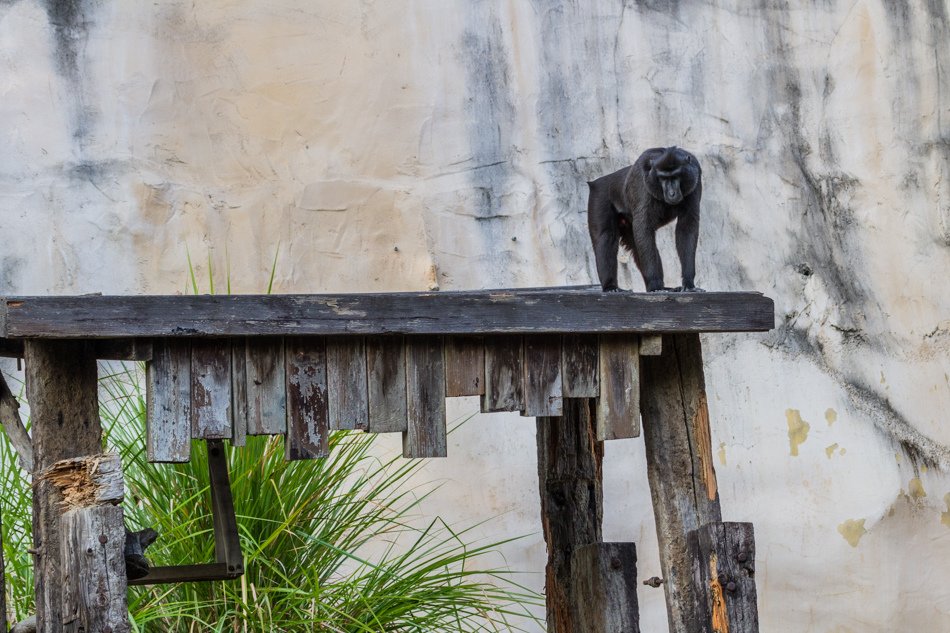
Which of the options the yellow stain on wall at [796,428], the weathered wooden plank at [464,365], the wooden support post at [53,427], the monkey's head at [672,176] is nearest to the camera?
the wooden support post at [53,427]

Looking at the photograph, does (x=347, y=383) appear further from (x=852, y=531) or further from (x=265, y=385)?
(x=852, y=531)

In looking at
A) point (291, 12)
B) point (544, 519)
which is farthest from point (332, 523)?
point (291, 12)

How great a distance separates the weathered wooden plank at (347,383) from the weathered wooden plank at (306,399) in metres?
0.02

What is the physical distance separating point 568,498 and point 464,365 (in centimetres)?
171

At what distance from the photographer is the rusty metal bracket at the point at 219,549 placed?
12.2 ft

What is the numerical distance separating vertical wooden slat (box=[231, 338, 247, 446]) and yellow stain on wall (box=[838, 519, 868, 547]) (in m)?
5.04

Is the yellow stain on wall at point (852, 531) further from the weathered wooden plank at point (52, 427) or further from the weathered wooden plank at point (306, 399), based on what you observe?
the weathered wooden plank at point (52, 427)

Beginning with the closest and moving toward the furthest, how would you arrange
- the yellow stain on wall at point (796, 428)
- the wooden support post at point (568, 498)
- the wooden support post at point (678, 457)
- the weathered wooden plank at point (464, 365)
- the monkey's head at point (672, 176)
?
the weathered wooden plank at point (464, 365) → the wooden support post at point (678, 457) → the monkey's head at point (672, 176) → the wooden support post at point (568, 498) → the yellow stain on wall at point (796, 428)

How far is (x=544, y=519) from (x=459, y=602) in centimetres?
47

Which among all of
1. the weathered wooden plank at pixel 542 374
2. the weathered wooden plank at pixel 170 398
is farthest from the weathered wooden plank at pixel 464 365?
the weathered wooden plank at pixel 170 398

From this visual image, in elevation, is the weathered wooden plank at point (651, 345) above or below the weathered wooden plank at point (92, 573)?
above

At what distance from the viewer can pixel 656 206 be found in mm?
3812

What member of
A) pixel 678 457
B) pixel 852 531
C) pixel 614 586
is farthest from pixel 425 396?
pixel 852 531

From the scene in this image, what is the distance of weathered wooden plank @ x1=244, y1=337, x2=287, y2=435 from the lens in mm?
2900
